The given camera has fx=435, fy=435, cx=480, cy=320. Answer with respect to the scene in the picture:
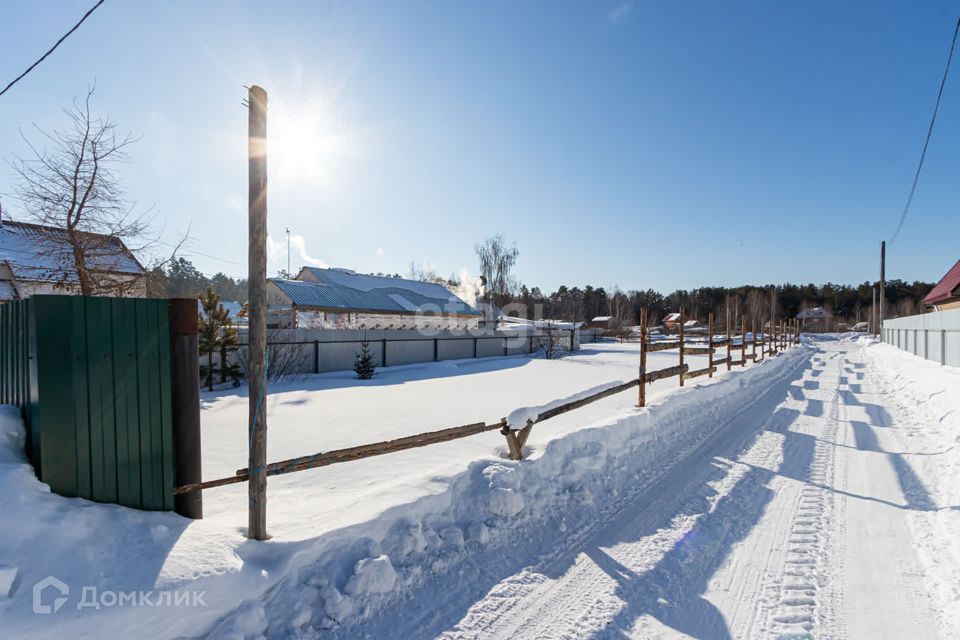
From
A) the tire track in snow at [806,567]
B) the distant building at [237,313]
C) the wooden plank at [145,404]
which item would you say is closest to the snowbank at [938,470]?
the tire track in snow at [806,567]

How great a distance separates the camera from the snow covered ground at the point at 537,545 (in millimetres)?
2245

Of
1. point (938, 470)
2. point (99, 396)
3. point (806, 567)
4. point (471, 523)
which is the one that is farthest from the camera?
point (938, 470)

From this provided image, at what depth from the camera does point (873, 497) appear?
4520 mm

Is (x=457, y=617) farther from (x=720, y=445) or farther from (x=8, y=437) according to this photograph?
(x=720, y=445)

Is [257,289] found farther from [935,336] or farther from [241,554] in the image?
[935,336]

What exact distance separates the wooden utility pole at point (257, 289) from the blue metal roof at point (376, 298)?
1920 centimetres

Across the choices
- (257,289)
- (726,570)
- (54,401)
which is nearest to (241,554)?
(54,401)

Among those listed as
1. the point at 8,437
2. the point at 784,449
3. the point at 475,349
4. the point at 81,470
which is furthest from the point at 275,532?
the point at 475,349

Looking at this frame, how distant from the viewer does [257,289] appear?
2908 mm

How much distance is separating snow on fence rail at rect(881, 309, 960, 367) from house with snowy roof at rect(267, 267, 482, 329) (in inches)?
760

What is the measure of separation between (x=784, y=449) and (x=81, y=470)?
7660 millimetres

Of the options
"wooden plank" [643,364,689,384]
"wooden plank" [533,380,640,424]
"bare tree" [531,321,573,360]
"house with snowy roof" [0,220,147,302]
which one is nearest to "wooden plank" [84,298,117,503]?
"wooden plank" [533,380,640,424]

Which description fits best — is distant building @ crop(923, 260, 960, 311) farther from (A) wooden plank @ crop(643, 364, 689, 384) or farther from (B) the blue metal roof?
(B) the blue metal roof

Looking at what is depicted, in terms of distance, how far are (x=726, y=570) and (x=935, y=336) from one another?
1606cm
